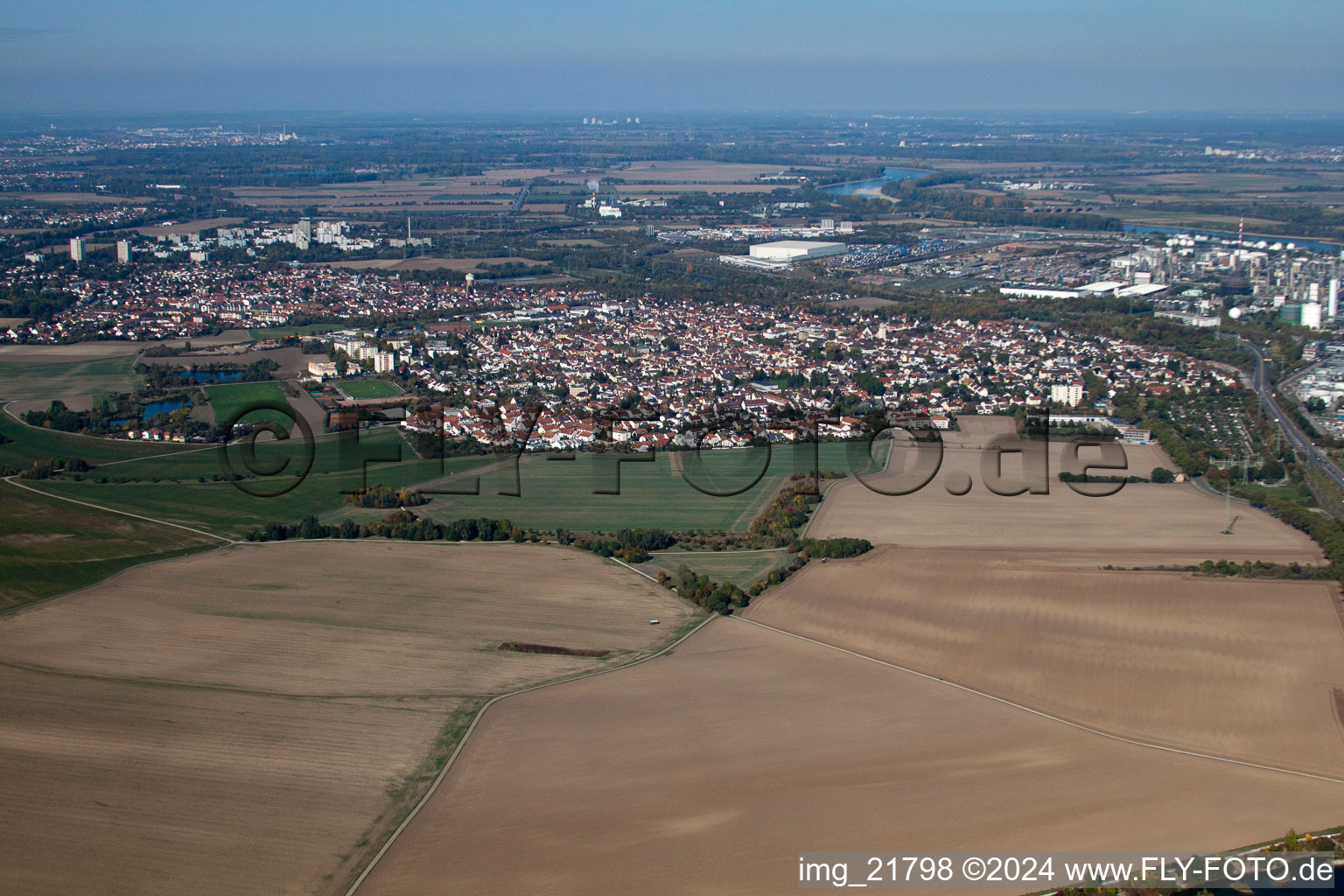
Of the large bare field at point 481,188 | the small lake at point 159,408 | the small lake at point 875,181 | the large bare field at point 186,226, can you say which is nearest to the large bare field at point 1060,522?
the small lake at point 159,408

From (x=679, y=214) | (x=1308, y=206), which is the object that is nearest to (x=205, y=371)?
(x=679, y=214)

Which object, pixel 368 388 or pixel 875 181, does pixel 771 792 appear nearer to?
pixel 368 388

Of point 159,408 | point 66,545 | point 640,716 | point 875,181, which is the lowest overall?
point 640,716

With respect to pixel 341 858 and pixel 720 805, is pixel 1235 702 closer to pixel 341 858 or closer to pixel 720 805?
pixel 720 805

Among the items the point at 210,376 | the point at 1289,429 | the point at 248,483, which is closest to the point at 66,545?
the point at 248,483

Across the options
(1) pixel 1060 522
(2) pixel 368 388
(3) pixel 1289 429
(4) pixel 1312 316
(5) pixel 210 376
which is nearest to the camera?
(1) pixel 1060 522

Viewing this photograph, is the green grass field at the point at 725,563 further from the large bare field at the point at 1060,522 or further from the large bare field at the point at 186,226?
the large bare field at the point at 186,226

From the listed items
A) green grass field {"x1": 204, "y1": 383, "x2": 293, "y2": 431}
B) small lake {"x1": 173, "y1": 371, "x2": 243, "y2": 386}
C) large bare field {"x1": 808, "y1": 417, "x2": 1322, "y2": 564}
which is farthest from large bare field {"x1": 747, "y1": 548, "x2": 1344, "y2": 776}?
small lake {"x1": 173, "y1": 371, "x2": 243, "y2": 386}
